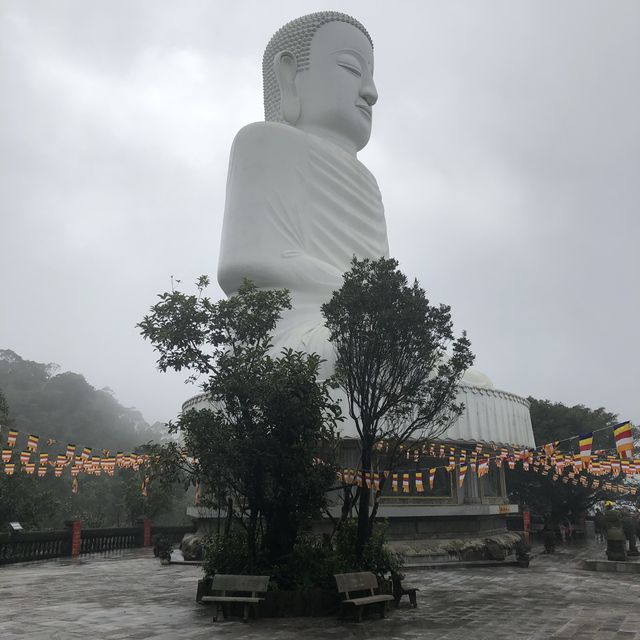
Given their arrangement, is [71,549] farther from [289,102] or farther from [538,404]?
[538,404]

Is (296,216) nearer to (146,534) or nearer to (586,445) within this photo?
(586,445)

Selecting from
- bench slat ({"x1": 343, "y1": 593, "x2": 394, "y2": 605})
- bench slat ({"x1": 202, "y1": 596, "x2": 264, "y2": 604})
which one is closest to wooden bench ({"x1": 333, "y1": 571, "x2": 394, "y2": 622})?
bench slat ({"x1": 343, "y1": 593, "x2": 394, "y2": 605})

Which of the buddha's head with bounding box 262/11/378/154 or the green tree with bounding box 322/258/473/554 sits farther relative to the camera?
the buddha's head with bounding box 262/11/378/154

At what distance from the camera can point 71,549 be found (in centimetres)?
2072

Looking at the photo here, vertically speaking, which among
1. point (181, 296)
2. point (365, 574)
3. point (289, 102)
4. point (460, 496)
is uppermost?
point (289, 102)

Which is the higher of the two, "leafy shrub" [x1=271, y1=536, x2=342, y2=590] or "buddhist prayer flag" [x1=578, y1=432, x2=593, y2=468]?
"buddhist prayer flag" [x1=578, y1=432, x2=593, y2=468]

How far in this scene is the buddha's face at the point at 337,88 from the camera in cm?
2236

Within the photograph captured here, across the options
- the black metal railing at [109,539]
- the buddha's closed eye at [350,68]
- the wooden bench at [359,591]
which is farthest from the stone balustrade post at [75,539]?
the buddha's closed eye at [350,68]

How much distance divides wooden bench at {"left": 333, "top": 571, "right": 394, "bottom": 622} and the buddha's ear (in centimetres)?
1771

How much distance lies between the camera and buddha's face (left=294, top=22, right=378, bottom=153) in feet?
73.4

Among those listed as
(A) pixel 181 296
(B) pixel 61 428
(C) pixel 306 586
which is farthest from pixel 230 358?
(B) pixel 61 428

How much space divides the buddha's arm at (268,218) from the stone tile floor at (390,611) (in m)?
8.13

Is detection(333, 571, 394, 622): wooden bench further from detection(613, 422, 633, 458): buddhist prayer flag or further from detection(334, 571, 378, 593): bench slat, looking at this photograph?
detection(613, 422, 633, 458): buddhist prayer flag

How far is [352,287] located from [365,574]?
4.06 meters
